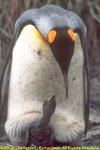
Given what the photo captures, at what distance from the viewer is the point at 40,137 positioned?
1400mm

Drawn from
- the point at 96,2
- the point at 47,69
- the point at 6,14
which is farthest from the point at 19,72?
the point at 96,2

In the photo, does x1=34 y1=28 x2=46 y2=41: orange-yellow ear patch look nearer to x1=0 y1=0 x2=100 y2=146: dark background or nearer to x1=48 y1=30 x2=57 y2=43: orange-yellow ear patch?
x1=48 y1=30 x2=57 y2=43: orange-yellow ear patch

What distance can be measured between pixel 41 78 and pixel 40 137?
0.22 meters

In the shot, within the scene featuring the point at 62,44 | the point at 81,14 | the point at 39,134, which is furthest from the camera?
the point at 81,14

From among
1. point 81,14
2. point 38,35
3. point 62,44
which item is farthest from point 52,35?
point 81,14

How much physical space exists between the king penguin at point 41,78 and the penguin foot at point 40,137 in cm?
3

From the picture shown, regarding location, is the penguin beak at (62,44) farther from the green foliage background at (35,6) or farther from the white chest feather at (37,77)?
the green foliage background at (35,6)

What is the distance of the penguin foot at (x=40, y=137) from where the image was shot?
4.58 feet

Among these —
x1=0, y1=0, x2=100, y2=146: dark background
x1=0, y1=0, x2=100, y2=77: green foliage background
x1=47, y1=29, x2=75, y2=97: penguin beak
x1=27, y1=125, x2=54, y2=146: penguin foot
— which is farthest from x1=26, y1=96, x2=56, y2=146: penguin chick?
x1=0, y1=0, x2=100, y2=77: green foliage background

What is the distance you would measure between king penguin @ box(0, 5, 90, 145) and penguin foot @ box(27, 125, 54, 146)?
0.10 feet

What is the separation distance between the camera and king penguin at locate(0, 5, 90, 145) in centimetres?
143

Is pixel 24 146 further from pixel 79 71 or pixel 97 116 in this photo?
pixel 97 116

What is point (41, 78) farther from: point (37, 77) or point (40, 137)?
point (40, 137)

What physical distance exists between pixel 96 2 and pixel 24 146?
163cm
